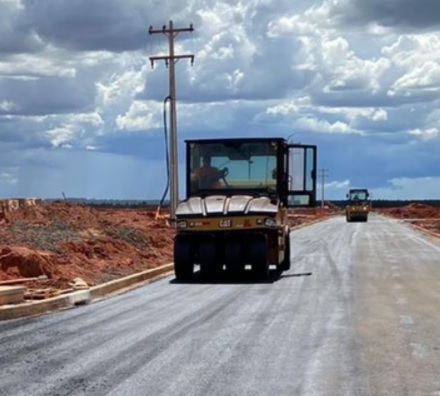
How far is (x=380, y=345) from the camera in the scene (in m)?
12.2

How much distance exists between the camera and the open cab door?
22469 mm

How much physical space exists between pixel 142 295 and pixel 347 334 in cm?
660

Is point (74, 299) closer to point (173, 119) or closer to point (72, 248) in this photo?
point (72, 248)

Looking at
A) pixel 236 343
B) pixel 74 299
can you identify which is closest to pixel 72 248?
pixel 74 299

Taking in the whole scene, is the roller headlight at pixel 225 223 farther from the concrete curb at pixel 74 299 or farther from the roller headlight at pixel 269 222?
the concrete curb at pixel 74 299

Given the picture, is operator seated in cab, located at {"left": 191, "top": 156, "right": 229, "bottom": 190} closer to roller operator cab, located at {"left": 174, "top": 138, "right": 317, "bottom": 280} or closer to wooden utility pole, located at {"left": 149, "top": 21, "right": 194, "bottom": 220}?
roller operator cab, located at {"left": 174, "top": 138, "right": 317, "bottom": 280}

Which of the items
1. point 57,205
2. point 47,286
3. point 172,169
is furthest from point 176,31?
point 47,286

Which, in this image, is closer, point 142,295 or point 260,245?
point 142,295

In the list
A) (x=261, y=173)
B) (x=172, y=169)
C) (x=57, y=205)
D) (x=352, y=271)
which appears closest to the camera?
(x=261, y=173)

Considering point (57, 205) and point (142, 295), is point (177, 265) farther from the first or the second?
point (57, 205)

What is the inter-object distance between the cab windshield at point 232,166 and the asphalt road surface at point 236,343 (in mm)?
3217

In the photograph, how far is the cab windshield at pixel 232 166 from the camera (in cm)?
2327

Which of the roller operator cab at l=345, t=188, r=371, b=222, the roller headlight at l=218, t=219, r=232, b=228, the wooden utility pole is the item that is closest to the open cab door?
the roller headlight at l=218, t=219, r=232, b=228

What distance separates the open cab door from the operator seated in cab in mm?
1573
